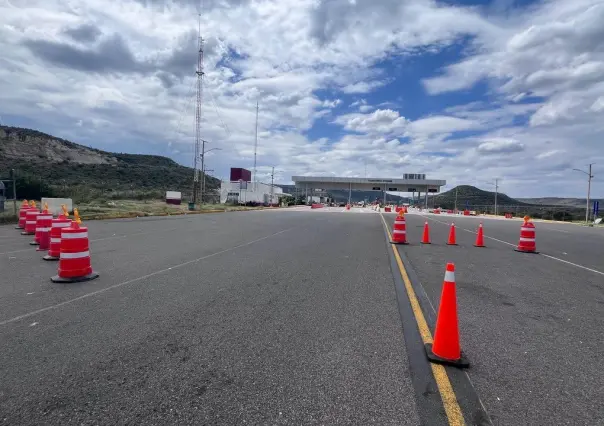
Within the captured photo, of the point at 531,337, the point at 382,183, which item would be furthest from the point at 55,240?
the point at 382,183

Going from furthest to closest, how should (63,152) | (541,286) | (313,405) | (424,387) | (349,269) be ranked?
(63,152), (349,269), (541,286), (424,387), (313,405)

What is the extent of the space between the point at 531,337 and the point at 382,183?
10127 cm

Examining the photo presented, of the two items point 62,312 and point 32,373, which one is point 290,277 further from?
point 32,373

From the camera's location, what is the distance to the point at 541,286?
791cm

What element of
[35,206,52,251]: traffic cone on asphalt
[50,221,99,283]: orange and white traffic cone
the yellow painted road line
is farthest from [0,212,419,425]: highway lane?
[35,206,52,251]: traffic cone on asphalt

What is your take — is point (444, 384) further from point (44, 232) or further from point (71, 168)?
point (71, 168)

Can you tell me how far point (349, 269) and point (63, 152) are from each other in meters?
105

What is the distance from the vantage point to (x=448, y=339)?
13.4 feet

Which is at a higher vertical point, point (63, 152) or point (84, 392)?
point (63, 152)

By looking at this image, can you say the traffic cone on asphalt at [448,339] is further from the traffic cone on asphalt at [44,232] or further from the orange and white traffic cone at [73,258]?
the traffic cone on asphalt at [44,232]

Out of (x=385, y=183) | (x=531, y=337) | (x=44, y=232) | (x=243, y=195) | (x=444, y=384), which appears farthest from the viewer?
(x=385, y=183)

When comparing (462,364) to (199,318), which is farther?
(199,318)

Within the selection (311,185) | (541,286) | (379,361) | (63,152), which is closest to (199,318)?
(379,361)

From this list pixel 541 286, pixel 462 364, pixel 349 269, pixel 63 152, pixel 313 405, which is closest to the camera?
pixel 313 405
